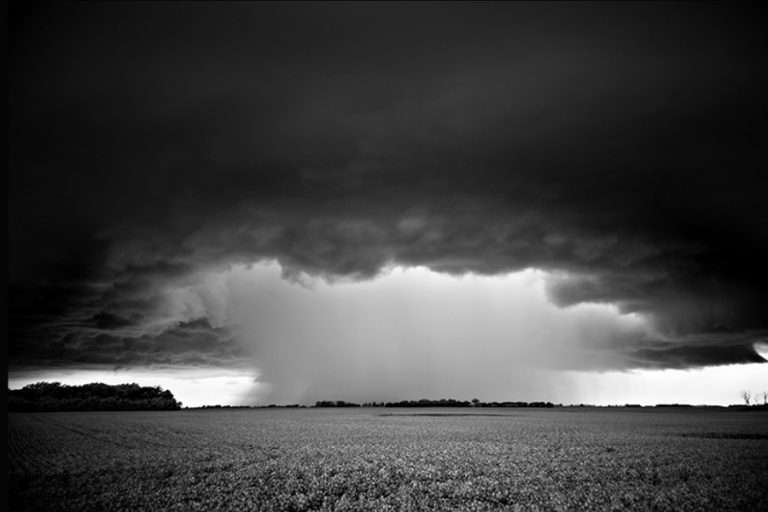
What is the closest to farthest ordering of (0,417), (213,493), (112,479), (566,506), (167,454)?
(566,506) → (213,493) → (0,417) → (112,479) → (167,454)

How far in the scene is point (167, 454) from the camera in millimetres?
41812

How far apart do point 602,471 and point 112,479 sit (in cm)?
3604

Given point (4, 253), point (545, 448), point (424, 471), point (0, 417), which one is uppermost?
point (4, 253)

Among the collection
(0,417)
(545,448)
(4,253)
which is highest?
(4,253)

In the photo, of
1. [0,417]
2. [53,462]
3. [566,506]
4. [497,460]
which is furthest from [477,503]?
[53,462]

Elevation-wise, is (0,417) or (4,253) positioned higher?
(4,253)

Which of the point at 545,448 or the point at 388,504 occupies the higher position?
the point at 388,504

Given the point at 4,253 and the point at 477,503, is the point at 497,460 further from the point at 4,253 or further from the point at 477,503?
the point at 4,253

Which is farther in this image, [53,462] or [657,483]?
[53,462]

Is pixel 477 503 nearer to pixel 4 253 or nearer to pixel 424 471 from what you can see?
pixel 424 471

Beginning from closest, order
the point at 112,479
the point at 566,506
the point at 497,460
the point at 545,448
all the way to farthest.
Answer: the point at 566,506 < the point at 112,479 < the point at 497,460 < the point at 545,448

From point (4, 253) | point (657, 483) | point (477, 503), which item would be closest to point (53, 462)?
point (4, 253)

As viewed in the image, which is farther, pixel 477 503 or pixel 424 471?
pixel 424 471

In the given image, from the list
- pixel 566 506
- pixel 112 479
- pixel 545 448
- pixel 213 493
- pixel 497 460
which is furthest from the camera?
pixel 545 448
